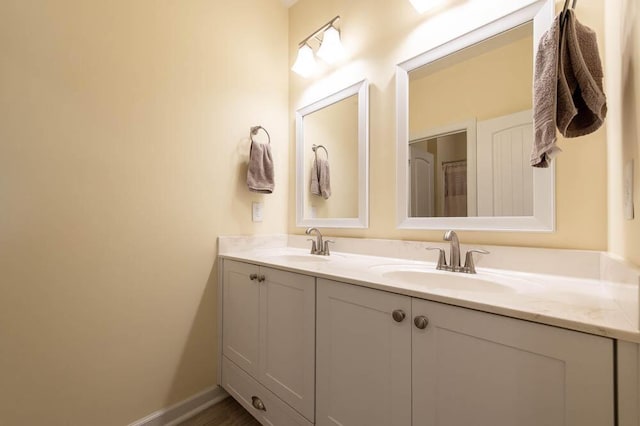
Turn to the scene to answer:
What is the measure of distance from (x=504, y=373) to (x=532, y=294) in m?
0.25

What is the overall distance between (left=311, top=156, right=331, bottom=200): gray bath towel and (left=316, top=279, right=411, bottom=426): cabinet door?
0.87 metres

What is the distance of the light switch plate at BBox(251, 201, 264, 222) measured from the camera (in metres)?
1.73

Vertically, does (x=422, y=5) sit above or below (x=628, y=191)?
above

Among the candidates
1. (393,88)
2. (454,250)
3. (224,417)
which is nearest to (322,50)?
(393,88)

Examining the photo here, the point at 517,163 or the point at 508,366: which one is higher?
the point at 517,163

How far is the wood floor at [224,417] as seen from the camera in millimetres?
1342

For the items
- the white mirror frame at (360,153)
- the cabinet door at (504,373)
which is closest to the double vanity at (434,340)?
the cabinet door at (504,373)

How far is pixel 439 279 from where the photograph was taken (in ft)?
3.34

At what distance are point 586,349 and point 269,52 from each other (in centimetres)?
212

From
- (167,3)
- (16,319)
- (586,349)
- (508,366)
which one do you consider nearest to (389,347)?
(508,366)

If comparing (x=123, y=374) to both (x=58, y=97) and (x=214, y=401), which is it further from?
(x=58, y=97)

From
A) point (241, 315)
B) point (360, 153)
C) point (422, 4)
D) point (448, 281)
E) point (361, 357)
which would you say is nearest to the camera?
point (361, 357)

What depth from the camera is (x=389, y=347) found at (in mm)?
771

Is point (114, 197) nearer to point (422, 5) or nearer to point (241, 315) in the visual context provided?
point (241, 315)
